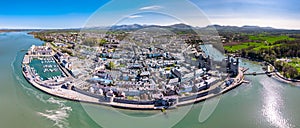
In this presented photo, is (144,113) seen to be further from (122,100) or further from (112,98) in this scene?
(112,98)

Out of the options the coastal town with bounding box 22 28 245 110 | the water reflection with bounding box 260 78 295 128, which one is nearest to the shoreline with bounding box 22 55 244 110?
the coastal town with bounding box 22 28 245 110

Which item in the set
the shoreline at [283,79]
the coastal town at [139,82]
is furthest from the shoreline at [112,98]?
the shoreline at [283,79]

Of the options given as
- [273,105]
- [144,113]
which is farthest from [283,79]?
[144,113]

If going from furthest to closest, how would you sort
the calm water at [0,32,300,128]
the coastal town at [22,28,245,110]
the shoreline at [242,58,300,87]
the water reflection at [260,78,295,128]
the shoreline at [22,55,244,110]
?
1. the shoreline at [242,58,300,87]
2. the coastal town at [22,28,245,110]
3. the shoreline at [22,55,244,110]
4. the water reflection at [260,78,295,128]
5. the calm water at [0,32,300,128]

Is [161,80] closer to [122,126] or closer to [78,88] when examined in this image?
[78,88]

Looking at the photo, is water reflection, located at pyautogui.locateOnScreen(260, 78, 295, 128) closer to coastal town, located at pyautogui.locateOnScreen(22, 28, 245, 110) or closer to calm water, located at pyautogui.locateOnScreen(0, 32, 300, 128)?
calm water, located at pyautogui.locateOnScreen(0, 32, 300, 128)

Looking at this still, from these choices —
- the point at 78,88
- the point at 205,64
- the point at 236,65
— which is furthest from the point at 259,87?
the point at 78,88

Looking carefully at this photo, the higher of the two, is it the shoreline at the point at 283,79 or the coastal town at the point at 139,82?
the coastal town at the point at 139,82

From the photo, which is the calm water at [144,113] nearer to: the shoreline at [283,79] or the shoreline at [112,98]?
the shoreline at [112,98]
